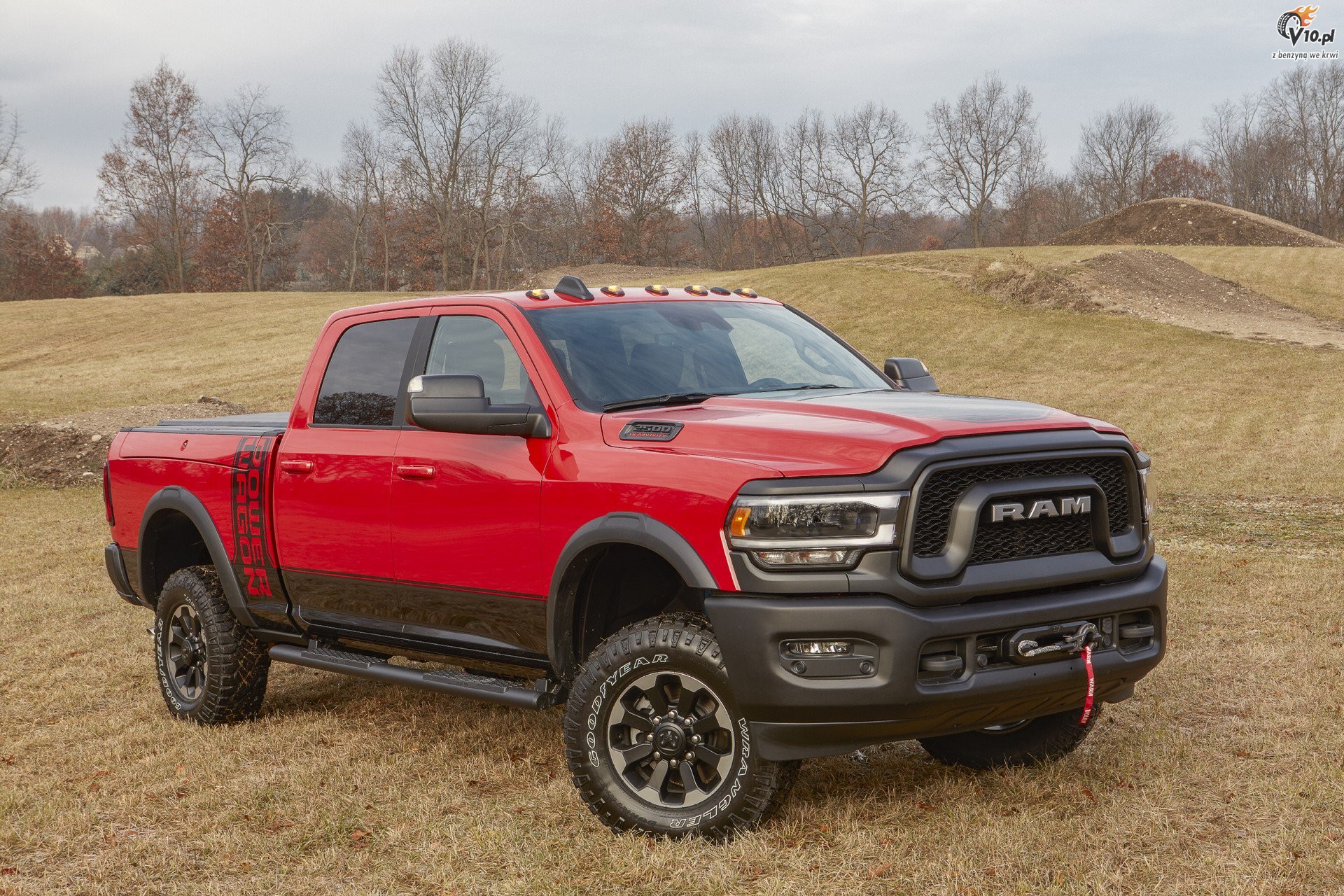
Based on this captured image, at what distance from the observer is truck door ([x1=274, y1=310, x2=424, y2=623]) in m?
5.33

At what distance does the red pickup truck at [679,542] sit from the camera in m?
3.89

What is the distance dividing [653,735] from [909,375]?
93.0 inches

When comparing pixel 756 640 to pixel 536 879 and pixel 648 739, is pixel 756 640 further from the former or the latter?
pixel 536 879

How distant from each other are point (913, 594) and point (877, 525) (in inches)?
9.6

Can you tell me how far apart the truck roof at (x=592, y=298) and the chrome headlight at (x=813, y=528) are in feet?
5.47

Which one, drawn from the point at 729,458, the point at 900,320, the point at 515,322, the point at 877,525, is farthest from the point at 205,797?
the point at 900,320

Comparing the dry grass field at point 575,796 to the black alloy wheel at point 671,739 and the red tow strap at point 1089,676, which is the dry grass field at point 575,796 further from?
the red tow strap at point 1089,676

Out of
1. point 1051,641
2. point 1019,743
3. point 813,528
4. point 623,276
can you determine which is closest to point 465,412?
point 813,528

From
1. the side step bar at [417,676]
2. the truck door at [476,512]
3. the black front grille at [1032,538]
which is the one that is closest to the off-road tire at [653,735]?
the side step bar at [417,676]

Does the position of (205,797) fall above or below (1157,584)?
below

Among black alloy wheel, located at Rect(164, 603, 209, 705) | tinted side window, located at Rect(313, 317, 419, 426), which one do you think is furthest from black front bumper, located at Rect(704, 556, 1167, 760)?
black alloy wheel, located at Rect(164, 603, 209, 705)

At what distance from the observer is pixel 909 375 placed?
5840 mm

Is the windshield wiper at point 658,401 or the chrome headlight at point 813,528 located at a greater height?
the windshield wiper at point 658,401

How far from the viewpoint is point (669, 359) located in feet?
16.8
